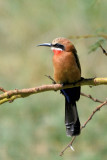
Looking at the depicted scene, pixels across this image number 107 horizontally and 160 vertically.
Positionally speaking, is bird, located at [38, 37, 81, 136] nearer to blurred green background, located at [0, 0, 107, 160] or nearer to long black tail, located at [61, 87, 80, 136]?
long black tail, located at [61, 87, 80, 136]

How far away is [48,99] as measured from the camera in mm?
7242

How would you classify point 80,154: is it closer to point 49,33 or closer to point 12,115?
point 12,115

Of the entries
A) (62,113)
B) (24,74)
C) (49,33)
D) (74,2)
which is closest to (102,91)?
(62,113)

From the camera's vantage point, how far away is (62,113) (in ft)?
21.1

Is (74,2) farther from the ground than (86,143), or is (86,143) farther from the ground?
(74,2)

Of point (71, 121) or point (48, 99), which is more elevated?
point (71, 121)

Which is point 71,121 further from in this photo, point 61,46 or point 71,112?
point 61,46

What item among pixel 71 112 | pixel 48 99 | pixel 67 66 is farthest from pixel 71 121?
pixel 48 99

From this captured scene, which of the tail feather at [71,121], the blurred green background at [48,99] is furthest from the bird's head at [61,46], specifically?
the tail feather at [71,121]

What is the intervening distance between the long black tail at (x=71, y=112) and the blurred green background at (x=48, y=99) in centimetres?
68

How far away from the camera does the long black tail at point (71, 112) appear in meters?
4.81

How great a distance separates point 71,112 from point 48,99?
220 cm

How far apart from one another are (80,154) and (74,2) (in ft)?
6.98

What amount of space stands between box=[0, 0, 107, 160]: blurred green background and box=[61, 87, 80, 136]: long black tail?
26.8 inches
